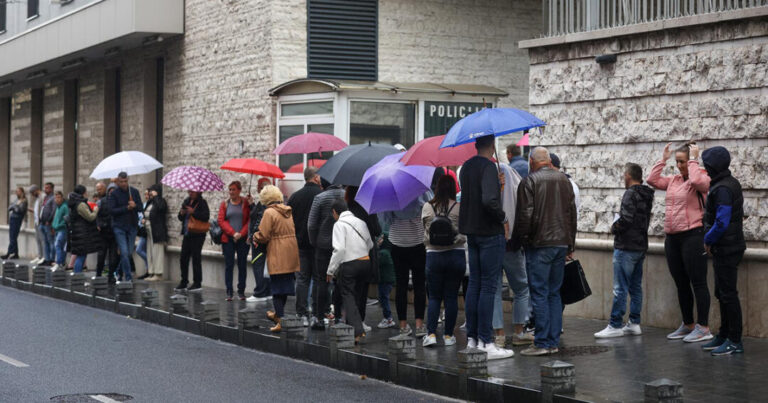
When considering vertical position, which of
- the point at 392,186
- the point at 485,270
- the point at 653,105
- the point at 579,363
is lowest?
A: the point at 579,363

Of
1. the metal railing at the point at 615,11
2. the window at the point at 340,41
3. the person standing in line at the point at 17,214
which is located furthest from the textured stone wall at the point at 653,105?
the person standing in line at the point at 17,214

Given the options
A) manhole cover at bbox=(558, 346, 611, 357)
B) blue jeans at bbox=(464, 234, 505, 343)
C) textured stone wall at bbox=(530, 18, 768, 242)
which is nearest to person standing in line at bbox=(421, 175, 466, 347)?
blue jeans at bbox=(464, 234, 505, 343)

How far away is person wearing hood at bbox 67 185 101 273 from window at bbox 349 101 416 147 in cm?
586

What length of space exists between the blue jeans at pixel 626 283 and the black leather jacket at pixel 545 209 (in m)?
1.57

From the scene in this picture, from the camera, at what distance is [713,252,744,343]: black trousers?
34.8 feet

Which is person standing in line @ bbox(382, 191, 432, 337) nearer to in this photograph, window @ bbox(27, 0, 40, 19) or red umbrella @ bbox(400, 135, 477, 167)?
red umbrella @ bbox(400, 135, 477, 167)

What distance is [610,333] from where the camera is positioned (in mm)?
12266

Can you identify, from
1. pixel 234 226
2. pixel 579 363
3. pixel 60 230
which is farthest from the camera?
pixel 60 230

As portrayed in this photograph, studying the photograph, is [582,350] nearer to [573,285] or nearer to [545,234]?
[573,285]

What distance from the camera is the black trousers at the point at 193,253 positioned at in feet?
64.7

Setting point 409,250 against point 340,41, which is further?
point 340,41

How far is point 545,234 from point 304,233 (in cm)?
393

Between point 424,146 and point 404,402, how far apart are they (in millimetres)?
3366

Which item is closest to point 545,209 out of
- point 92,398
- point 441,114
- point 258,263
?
point 92,398
